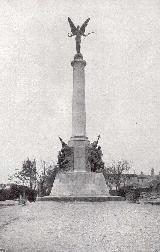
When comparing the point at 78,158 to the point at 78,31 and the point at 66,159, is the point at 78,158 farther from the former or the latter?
the point at 78,31

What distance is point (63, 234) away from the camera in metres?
9.02

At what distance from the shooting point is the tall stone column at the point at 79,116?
25.8 meters

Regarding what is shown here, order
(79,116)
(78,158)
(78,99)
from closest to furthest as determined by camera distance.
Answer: (78,158), (79,116), (78,99)

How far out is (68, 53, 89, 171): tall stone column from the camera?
1015 inches

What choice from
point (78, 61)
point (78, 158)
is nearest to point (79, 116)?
point (78, 158)

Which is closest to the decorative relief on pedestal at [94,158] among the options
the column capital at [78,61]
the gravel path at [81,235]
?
the column capital at [78,61]

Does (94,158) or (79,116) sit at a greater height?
(79,116)

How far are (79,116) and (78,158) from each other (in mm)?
3067

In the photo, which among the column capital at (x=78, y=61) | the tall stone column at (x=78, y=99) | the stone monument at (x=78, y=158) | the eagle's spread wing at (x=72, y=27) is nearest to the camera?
the stone monument at (x=78, y=158)

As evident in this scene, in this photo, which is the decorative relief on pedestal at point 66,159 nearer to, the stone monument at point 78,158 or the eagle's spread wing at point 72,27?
the stone monument at point 78,158

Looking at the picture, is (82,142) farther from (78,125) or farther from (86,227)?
(86,227)

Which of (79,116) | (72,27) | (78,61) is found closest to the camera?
(79,116)

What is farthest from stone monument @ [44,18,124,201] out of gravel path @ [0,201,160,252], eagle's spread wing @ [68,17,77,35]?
gravel path @ [0,201,160,252]

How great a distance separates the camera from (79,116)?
2681 centimetres
